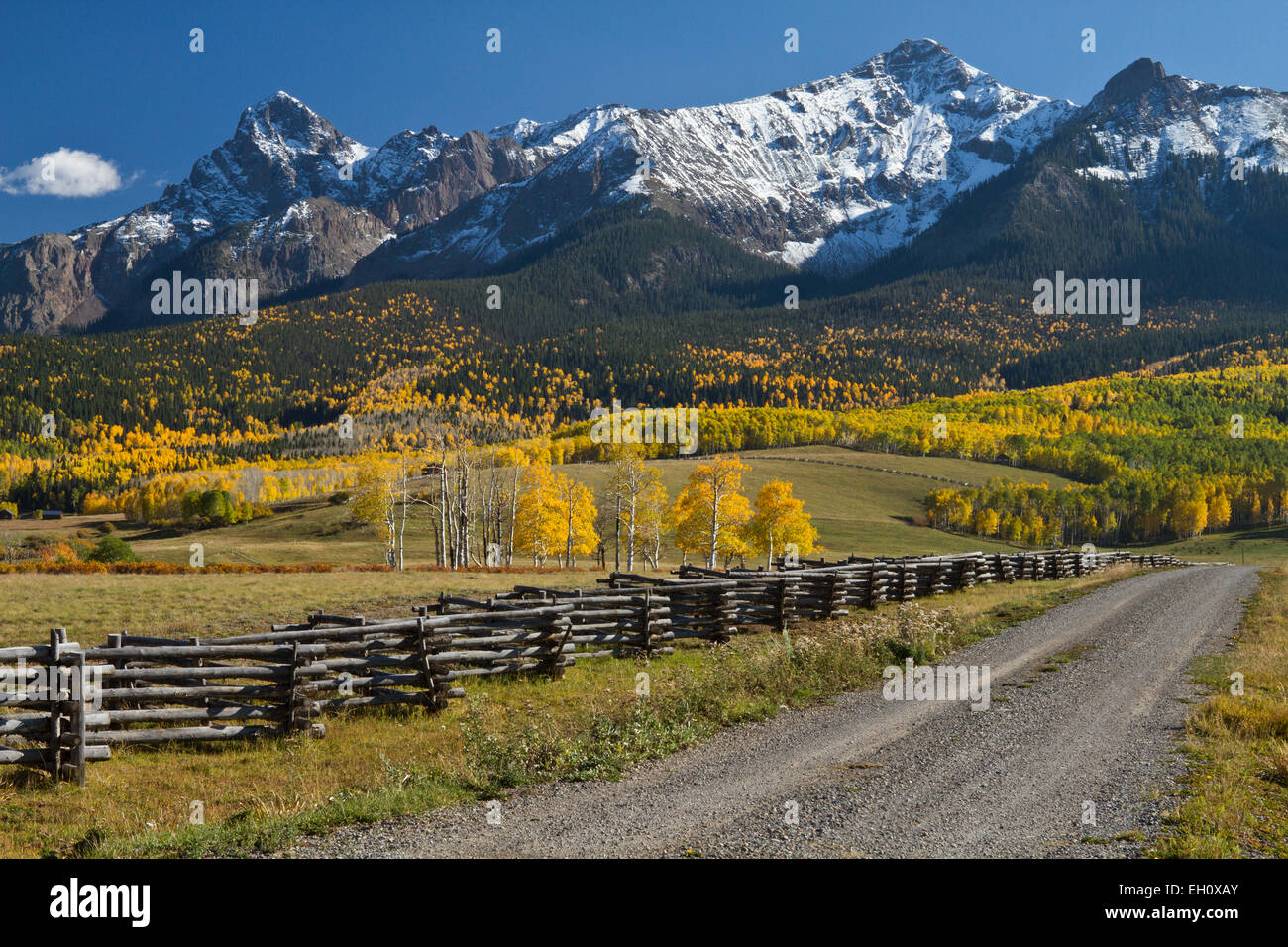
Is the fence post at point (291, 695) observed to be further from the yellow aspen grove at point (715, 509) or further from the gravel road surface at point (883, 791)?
the yellow aspen grove at point (715, 509)

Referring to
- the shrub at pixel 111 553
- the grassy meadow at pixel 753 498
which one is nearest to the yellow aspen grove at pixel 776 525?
the grassy meadow at pixel 753 498

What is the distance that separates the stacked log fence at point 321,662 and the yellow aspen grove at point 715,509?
39.5 m

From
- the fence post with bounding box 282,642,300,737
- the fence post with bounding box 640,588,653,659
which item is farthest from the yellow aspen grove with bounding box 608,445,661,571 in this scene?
the fence post with bounding box 282,642,300,737

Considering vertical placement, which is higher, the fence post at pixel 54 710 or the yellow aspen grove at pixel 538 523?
the fence post at pixel 54 710

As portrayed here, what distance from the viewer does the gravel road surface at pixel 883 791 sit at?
27.2 ft

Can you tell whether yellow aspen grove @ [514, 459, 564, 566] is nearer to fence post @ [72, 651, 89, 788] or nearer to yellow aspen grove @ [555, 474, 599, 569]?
yellow aspen grove @ [555, 474, 599, 569]

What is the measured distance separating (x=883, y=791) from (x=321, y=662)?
923cm

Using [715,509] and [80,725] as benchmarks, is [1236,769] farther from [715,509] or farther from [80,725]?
[715,509]

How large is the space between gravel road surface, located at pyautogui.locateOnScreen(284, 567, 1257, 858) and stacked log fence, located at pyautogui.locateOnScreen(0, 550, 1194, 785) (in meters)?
5.06

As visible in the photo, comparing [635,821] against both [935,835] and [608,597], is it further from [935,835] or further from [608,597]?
[608,597]

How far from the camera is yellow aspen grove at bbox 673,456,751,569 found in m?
64.7

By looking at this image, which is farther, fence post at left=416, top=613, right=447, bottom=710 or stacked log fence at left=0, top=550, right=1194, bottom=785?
fence post at left=416, top=613, right=447, bottom=710

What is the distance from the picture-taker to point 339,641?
1477 centimetres

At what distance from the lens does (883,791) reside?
9945mm
